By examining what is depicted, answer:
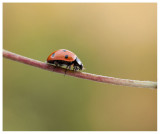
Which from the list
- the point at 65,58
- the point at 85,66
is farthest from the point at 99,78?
the point at 85,66

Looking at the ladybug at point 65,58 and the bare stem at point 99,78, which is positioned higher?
the ladybug at point 65,58

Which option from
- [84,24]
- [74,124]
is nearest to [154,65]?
[84,24]

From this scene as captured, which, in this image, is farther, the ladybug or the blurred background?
the blurred background

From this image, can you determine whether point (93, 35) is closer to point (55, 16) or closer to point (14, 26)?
point (55, 16)

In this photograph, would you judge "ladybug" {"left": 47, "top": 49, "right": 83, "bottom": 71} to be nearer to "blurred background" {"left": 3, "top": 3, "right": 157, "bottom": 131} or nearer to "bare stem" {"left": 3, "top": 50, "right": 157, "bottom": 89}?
"bare stem" {"left": 3, "top": 50, "right": 157, "bottom": 89}

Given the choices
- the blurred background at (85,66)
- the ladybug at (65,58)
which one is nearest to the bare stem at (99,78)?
the ladybug at (65,58)

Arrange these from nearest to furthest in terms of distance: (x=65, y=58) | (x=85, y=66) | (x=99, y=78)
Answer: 1. (x=99, y=78)
2. (x=65, y=58)
3. (x=85, y=66)

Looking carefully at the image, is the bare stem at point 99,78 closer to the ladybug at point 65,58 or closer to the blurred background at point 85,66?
the ladybug at point 65,58

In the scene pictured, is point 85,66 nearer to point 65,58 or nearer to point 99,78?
point 65,58

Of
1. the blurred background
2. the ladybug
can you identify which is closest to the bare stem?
the ladybug
